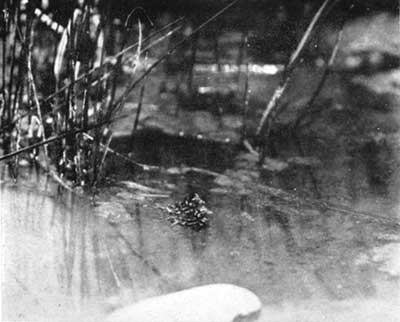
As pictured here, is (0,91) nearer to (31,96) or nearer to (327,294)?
(31,96)

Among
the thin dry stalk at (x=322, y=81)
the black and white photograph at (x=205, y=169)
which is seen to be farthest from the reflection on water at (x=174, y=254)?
the thin dry stalk at (x=322, y=81)

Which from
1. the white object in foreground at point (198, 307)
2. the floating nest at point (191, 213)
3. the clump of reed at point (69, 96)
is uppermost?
the clump of reed at point (69, 96)

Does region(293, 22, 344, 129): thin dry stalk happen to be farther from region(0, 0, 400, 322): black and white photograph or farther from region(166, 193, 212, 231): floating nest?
region(166, 193, 212, 231): floating nest

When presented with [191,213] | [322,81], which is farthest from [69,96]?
[322,81]

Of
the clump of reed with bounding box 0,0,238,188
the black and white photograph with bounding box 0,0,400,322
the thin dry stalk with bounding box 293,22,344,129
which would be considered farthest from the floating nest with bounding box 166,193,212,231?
the thin dry stalk with bounding box 293,22,344,129

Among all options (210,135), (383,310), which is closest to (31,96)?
(210,135)

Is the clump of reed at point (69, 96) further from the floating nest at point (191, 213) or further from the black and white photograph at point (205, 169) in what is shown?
the floating nest at point (191, 213)
